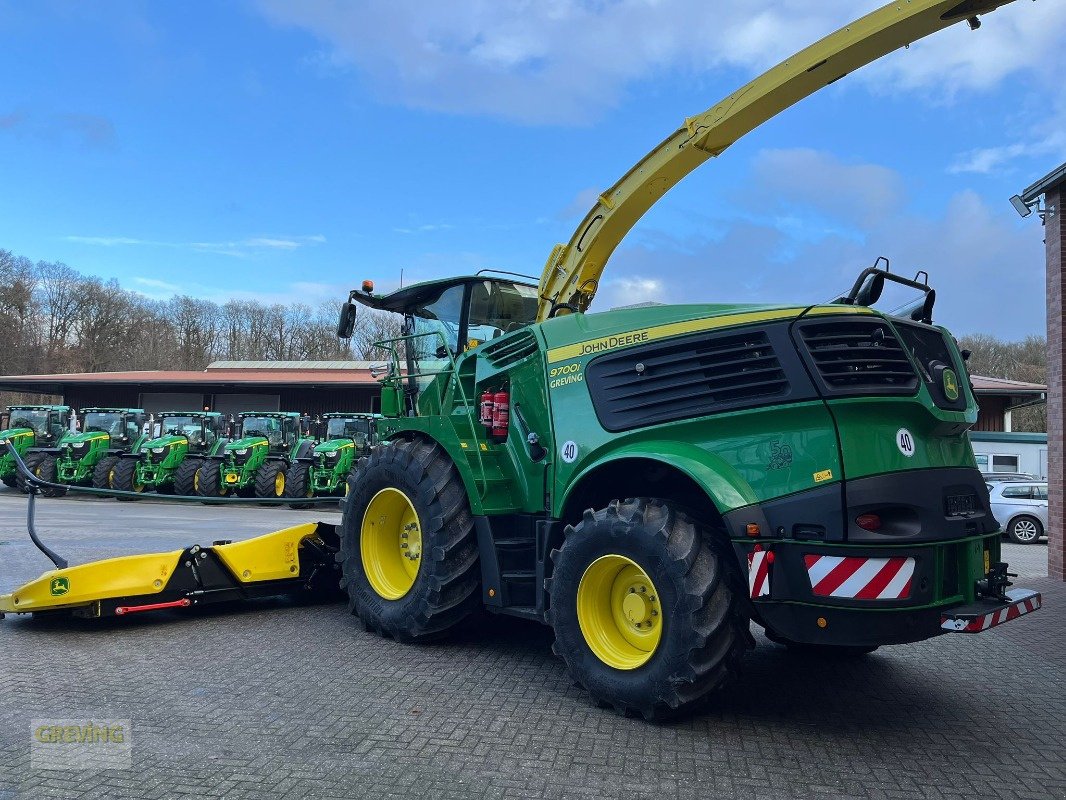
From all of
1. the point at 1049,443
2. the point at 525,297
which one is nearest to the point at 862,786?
the point at 525,297

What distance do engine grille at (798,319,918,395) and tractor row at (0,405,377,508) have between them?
653 inches

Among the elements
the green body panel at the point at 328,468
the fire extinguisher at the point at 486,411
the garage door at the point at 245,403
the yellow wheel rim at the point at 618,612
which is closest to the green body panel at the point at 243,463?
the green body panel at the point at 328,468

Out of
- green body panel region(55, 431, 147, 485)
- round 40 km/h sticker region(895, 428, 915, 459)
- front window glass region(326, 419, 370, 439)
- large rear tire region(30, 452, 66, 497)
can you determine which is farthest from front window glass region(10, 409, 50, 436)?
round 40 km/h sticker region(895, 428, 915, 459)

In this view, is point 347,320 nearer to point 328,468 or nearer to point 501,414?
point 501,414

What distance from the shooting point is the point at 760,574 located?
426 centimetres

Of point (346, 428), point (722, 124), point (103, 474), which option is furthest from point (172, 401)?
point (722, 124)

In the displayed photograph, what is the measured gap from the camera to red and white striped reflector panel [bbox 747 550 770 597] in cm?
426

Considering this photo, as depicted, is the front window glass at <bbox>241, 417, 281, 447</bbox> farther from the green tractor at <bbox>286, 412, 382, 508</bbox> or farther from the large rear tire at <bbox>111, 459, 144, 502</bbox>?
the large rear tire at <bbox>111, 459, 144, 502</bbox>

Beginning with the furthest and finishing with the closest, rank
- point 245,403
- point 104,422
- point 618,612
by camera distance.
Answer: point 245,403 → point 104,422 → point 618,612

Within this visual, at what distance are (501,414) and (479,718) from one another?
86.8 inches

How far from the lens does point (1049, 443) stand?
10.1m

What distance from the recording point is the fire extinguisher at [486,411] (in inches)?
240

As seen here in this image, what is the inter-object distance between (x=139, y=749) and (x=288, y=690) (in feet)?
3.46

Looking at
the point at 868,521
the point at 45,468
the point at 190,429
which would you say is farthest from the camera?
the point at 190,429
